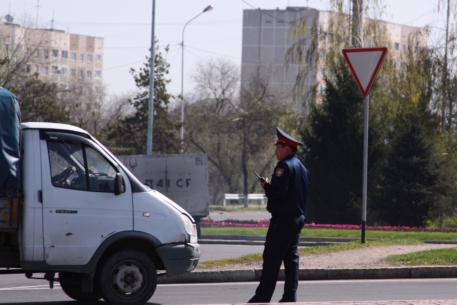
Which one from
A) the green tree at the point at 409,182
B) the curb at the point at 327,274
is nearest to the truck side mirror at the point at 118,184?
the curb at the point at 327,274

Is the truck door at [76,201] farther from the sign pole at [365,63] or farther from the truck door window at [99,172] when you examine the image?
the sign pole at [365,63]

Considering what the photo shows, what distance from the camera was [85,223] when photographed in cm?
776

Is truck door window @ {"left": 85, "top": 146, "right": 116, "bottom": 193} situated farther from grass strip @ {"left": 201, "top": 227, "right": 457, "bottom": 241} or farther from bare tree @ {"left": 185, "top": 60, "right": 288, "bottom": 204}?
bare tree @ {"left": 185, "top": 60, "right": 288, "bottom": 204}

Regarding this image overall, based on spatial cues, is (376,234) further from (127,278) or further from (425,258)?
(127,278)

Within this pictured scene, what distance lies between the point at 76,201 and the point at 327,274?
455 cm

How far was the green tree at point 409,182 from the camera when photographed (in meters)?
27.8

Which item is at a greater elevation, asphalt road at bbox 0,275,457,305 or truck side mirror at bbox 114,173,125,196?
truck side mirror at bbox 114,173,125,196

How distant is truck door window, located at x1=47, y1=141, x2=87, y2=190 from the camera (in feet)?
25.5

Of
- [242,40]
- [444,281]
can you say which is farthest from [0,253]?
[242,40]

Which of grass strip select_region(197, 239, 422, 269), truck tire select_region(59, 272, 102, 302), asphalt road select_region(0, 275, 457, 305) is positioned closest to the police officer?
asphalt road select_region(0, 275, 457, 305)

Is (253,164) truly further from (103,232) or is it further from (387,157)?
(103,232)

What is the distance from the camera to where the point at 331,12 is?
1330 inches

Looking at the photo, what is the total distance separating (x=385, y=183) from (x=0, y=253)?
2256cm

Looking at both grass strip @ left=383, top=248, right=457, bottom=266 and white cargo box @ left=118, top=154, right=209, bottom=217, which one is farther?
white cargo box @ left=118, top=154, right=209, bottom=217
